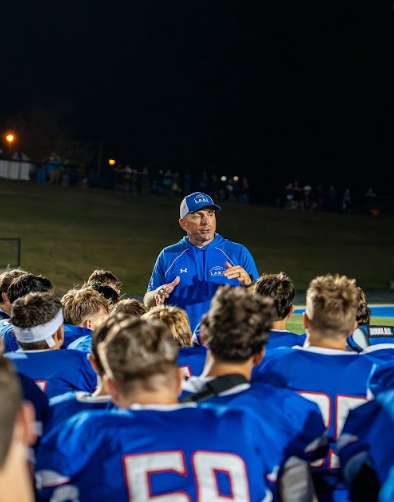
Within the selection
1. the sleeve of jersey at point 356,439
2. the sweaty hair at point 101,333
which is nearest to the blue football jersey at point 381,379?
the sleeve of jersey at point 356,439

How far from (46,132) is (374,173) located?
71.6 feet

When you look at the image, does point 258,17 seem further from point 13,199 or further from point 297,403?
point 297,403

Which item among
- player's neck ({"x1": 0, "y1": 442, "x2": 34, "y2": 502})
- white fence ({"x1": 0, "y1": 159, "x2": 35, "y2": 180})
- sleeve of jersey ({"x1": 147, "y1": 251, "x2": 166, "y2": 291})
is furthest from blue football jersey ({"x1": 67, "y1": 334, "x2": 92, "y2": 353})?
white fence ({"x1": 0, "y1": 159, "x2": 35, "y2": 180})

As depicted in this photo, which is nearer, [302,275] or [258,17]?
[302,275]

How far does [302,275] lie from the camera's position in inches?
914

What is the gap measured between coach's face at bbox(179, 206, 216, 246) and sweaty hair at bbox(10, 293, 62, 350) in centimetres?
234

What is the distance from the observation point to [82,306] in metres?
4.91

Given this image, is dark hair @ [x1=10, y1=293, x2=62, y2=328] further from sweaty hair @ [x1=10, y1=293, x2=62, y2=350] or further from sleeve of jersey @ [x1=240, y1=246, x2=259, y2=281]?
sleeve of jersey @ [x1=240, y1=246, x2=259, y2=281]

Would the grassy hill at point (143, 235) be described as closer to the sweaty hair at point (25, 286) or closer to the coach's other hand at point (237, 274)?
the sweaty hair at point (25, 286)

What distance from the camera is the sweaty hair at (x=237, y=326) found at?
109 inches

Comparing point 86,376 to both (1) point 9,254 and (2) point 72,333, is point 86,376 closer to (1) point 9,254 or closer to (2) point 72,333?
(2) point 72,333

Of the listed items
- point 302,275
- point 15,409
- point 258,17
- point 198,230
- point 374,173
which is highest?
point 258,17

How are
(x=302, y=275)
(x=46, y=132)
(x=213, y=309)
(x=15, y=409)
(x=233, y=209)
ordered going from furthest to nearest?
(x=46, y=132)
(x=233, y=209)
(x=302, y=275)
(x=213, y=309)
(x=15, y=409)

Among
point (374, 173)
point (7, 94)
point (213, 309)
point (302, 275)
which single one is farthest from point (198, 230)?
point (7, 94)
